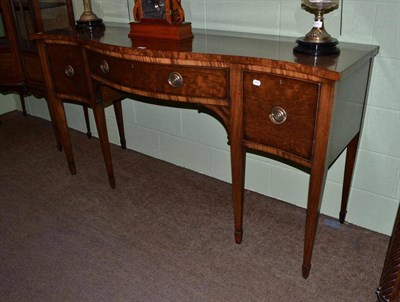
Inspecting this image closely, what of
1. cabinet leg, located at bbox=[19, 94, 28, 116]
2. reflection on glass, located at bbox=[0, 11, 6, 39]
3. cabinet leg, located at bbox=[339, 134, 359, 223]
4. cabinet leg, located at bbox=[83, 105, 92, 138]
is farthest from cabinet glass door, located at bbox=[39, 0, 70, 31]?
cabinet leg, located at bbox=[339, 134, 359, 223]

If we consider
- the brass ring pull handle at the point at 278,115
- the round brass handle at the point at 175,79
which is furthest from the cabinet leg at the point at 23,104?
the brass ring pull handle at the point at 278,115

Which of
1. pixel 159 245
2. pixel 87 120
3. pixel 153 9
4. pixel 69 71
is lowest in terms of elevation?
pixel 159 245

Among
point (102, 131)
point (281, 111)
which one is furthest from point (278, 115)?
point (102, 131)

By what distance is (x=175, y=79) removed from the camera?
1.37 metres

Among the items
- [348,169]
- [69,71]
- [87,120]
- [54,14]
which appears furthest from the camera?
[87,120]

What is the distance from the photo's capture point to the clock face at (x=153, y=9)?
154 cm

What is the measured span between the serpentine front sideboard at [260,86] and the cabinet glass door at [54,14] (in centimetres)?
59

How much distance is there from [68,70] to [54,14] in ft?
1.88

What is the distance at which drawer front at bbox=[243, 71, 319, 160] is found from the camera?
1.16 m

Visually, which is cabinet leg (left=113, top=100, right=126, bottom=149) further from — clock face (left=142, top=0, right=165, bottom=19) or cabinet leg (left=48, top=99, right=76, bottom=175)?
clock face (left=142, top=0, right=165, bottom=19)

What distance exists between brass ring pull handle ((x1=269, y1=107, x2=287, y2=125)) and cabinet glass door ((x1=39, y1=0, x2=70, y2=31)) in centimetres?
144

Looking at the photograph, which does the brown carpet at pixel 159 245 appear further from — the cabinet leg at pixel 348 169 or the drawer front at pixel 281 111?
the drawer front at pixel 281 111

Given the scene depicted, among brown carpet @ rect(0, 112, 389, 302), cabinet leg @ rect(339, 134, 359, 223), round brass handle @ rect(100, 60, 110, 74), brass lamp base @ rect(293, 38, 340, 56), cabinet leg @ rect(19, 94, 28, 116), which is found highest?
brass lamp base @ rect(293, 38, 340, 56)

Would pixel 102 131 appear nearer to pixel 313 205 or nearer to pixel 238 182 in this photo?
pixel 238 182
